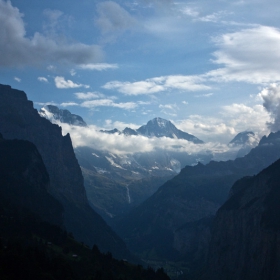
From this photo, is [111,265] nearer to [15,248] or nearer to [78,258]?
[78,258]

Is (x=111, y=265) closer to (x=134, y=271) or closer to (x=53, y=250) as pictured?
(x=134, y=271)

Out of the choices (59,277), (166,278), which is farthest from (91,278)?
(166,278)

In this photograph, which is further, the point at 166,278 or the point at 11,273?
the point at 166,278

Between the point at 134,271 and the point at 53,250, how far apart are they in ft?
113

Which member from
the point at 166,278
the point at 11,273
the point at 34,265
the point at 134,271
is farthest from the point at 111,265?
the point at 11,273

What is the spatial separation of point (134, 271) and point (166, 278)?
13494 mm

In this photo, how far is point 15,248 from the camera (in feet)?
521

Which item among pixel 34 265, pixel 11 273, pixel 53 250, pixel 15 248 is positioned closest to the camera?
pixel 11 273

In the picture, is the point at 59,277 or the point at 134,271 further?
the point at 134,271

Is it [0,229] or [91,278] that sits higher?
[0,229]

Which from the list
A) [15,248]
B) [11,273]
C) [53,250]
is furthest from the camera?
[53,250]

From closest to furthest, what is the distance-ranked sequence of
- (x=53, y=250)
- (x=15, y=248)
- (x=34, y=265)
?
1. (x=34, y=265)
2. (x=15, y=248)
3. (x=53, y=250)

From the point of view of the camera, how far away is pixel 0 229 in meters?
197

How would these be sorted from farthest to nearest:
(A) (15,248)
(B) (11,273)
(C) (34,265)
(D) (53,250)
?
1. (D) (53,250)
2. (A) (15,248)
3. (C) (34,265)
4. (B) (11,273)
